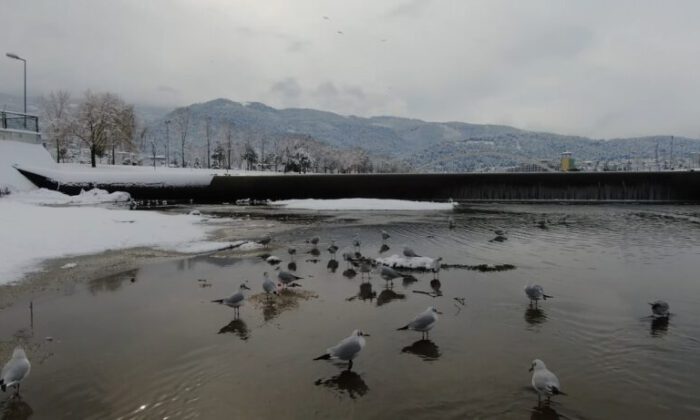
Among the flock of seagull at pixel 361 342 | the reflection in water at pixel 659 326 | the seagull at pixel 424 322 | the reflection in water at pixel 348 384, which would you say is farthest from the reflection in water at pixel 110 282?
the reflection in water at pixel 659 326

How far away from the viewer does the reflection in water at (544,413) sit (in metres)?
5.78

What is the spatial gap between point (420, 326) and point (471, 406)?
90.6 inches

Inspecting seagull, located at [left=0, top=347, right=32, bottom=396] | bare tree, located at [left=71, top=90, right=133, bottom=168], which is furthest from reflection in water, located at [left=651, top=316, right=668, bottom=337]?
bare tree, located at [left=71, top=90, right=133, bottom=168]

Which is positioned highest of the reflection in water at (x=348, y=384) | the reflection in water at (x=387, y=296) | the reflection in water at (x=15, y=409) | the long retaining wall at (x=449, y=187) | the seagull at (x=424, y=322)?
the long retaining wall at (x=449, y=187)

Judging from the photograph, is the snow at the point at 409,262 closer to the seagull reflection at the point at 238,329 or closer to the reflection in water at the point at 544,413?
the seagull reflection at the point at 238,329

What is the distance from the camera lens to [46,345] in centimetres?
798

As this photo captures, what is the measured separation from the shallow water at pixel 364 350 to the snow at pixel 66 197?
2993 centimetres

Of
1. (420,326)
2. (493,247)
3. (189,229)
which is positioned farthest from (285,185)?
(420,326)

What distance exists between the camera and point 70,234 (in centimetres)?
1794

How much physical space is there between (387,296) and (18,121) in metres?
47.8

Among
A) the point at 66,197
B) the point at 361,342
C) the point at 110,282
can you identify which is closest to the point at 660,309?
the point at 361,342

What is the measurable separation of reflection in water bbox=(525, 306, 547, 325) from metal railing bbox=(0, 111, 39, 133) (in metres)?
48.8

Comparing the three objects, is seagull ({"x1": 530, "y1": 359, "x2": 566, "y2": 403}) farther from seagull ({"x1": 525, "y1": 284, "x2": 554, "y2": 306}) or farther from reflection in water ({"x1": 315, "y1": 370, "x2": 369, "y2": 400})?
seagull ({"x1": 525, "y1": 284, "x2": 554, "y2": 306})

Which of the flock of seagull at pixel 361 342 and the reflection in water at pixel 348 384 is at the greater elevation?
the flock of seagull at pixel 361 342
